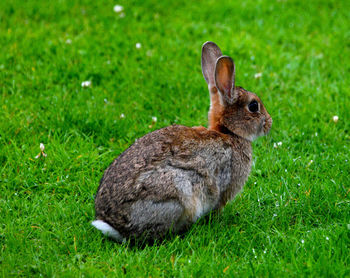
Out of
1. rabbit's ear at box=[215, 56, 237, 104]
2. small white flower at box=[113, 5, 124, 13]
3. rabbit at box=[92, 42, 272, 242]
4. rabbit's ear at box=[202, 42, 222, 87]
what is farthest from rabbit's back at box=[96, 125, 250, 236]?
small white flower at box=[113, 5, 124, 13]

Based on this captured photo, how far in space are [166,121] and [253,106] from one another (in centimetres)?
145

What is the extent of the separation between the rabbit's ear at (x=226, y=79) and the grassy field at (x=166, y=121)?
95cm

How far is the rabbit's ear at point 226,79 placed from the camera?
16.0 ft

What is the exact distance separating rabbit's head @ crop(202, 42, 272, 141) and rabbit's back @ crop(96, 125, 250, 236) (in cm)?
34

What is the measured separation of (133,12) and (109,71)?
208 cm

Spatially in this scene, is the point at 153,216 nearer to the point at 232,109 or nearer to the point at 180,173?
the point at 180,173

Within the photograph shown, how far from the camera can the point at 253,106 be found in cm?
514

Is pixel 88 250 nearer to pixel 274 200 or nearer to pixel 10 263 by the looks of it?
pixel 10 263

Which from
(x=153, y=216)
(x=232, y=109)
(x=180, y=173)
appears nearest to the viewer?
(x=153, y=216)

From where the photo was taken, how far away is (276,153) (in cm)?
571

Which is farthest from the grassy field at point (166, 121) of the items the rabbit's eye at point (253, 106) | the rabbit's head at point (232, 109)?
the rabbit's eye at point (253, 106)

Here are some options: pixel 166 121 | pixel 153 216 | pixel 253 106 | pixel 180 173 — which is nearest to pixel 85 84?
pixel 166 121

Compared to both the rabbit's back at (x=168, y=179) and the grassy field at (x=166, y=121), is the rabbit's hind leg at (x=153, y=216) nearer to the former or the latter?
the rabbit's back at (x=168, y=179)

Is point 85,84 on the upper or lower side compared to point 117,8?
lower
